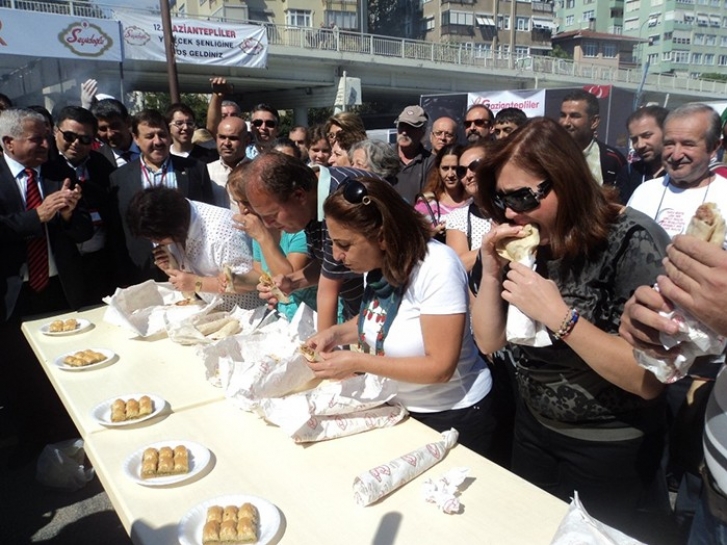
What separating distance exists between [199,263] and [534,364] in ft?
6.64

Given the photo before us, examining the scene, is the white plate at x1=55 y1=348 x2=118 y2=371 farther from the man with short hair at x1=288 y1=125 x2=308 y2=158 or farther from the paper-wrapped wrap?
the man with short hair at x1=288 y1=125 x2=308 y2=158

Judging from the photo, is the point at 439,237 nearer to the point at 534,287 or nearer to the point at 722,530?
the point at 534,287

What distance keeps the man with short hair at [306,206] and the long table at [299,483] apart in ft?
2.05

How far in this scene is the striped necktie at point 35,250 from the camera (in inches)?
135

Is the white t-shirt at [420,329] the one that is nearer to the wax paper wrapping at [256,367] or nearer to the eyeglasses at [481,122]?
the wax paper wrapping at [256,367]

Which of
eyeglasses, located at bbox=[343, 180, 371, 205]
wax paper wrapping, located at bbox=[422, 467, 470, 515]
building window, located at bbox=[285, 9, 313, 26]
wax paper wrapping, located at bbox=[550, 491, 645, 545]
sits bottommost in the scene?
wax paper wrapping, located at bbox=[422, 467, 470, 515]

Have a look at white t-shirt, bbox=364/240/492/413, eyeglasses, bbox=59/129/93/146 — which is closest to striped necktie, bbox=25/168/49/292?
eyeglasses, bbox=59/129/93/146

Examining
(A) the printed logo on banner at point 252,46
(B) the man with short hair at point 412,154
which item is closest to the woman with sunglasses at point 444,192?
(B) the man with short hair at point 412,154

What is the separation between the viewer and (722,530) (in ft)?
3.86

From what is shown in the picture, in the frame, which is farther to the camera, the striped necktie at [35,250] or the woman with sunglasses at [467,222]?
the striped necktie at [35,250]

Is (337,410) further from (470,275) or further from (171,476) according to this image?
(470,275)

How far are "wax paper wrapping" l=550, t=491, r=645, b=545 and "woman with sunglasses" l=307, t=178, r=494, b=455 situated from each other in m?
0.69

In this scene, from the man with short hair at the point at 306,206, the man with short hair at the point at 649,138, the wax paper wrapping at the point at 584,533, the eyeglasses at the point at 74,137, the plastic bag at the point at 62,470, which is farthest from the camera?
the man with short hair at the point at 649,138

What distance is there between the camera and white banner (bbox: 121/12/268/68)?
14961mm
